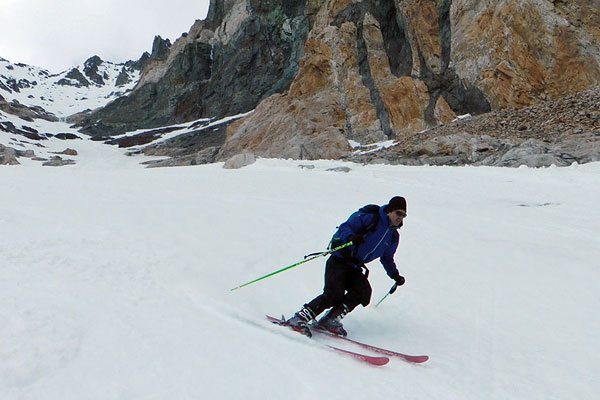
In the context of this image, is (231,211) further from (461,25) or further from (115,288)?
(461,25)

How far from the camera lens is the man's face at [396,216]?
4.13 m

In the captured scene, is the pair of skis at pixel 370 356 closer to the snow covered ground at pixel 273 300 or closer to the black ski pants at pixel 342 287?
the snow covered ground at pixel 273 300

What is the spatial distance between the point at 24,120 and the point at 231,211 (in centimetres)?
11110

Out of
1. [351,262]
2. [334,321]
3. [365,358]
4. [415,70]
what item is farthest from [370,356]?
[415,70]

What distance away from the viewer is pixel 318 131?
39531mm

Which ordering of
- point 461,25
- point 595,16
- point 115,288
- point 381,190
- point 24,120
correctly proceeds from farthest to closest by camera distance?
1. point 24,120
2. point 461,25
3. point 595,16
4. point 381,190
5. point 115,288

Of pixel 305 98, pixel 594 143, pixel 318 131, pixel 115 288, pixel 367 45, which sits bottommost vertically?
pixel 115 288

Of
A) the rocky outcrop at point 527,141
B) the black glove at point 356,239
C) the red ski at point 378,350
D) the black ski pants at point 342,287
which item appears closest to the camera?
the red ski at point 378,350

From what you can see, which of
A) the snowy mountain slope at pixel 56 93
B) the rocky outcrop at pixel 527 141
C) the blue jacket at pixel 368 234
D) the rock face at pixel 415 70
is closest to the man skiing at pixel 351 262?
the blue jacket at pixel 368 234

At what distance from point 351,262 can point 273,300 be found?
1.52 m

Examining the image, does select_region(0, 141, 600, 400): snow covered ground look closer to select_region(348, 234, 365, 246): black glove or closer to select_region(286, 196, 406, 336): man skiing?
select_region(286, 196, 406, 336): man skiing

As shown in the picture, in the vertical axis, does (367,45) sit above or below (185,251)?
above

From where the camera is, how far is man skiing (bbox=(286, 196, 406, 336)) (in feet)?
13.8

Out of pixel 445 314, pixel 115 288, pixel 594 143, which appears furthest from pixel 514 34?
pixel 115 288
